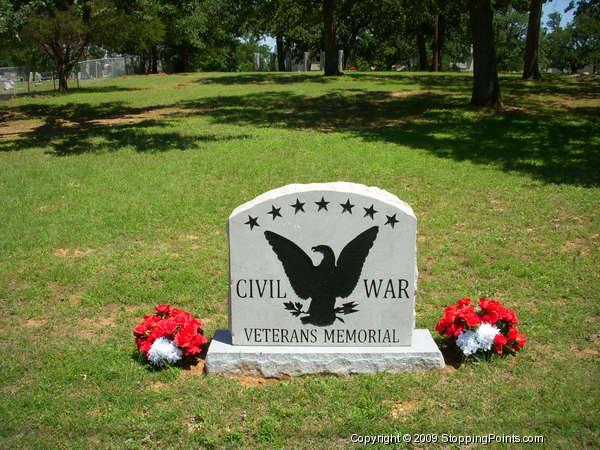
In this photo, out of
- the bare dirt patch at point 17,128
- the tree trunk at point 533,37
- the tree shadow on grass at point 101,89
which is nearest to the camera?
the bare dirt patch at point 17,128

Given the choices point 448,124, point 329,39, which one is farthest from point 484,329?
point 329,39

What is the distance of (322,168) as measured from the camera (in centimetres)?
1081

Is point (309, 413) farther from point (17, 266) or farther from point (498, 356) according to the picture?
point (17, 266)

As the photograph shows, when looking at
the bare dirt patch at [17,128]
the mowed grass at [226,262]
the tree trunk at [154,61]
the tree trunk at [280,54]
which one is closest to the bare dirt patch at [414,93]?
the mowed grass at [226,262]

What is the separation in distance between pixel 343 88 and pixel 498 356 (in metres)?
19.7

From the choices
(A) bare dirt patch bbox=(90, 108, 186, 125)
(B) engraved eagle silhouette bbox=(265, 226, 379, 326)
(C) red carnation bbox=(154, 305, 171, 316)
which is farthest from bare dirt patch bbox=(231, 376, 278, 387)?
(A) bare dirt patch bbox=(90, 108, 186, 125)

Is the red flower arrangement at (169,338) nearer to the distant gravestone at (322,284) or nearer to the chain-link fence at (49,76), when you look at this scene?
the distant gravestone at (322,284)

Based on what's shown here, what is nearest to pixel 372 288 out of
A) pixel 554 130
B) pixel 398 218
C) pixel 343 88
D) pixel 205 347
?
pixel 398 218

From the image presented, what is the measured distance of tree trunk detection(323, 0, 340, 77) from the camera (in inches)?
1105

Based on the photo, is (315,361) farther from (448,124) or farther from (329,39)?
(329,39)

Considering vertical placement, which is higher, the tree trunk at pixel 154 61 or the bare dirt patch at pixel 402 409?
the tree trunk at pixel 154 61

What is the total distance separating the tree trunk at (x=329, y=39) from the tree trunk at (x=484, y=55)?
42.9 feet

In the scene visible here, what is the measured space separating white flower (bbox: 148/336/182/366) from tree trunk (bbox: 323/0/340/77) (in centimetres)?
2567

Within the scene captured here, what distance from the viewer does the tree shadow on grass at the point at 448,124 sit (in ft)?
37.1
